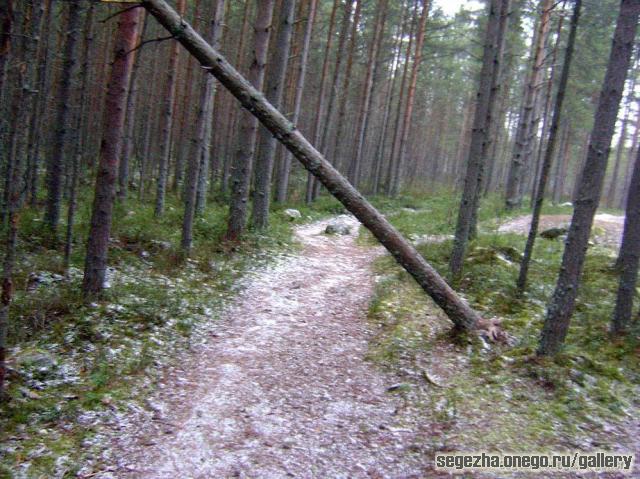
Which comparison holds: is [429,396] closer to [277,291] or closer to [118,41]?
[277,291]

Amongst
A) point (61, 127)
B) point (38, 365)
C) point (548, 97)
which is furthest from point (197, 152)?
point (548, 97)

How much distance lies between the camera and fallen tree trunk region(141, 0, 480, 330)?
5.89 meters

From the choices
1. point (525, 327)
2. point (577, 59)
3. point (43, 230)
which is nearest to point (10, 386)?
point (43, 230)

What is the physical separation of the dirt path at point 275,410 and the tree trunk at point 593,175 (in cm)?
222

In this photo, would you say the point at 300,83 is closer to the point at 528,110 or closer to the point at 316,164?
the point at 528,110

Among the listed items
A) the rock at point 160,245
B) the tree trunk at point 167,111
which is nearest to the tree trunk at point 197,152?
the rock at point 160,245

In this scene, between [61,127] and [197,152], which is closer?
[61,127]

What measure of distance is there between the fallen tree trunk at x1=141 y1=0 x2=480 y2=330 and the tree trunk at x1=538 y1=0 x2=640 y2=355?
1211mm

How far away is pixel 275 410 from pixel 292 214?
1164cm

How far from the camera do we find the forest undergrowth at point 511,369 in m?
4.60

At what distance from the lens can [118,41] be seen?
635cm

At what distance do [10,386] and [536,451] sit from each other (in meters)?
5.24

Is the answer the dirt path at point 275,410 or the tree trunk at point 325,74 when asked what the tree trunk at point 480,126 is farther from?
the tree trunk at point 325,74

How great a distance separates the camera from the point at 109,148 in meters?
6.46
